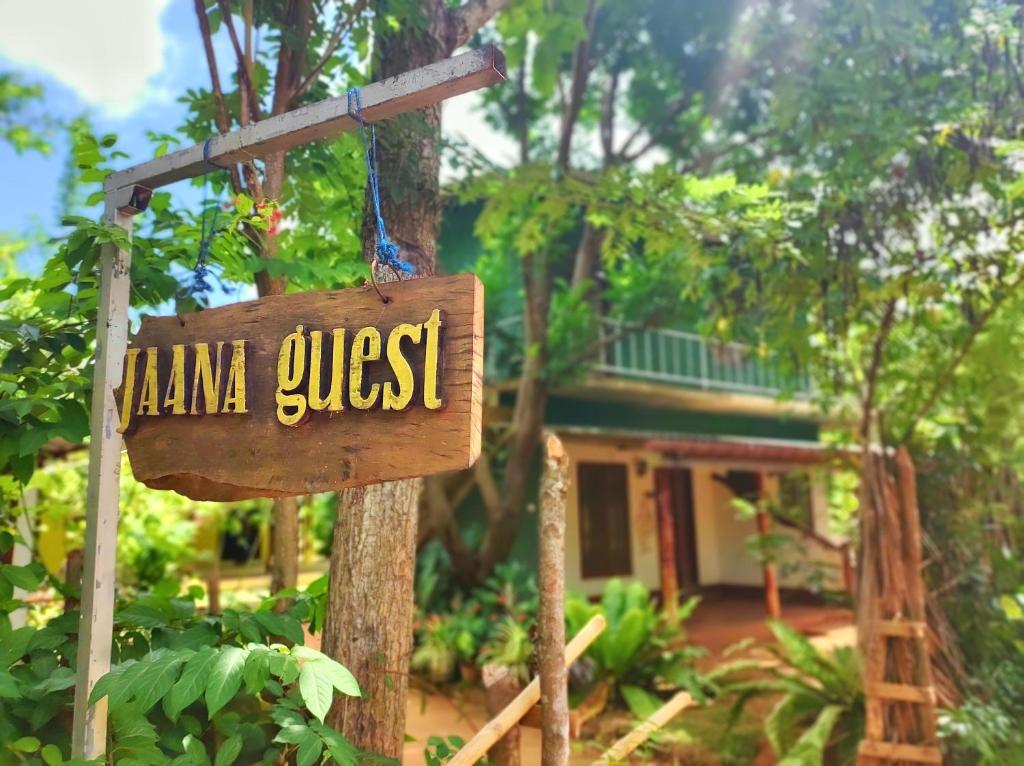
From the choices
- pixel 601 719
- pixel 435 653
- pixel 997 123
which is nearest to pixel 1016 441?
pixel 997 123

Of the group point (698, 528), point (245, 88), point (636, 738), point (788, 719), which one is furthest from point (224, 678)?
point (698, 528)

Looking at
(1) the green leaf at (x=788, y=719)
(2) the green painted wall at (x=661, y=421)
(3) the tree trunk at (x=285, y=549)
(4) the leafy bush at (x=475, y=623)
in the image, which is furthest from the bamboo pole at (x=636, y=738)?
(2) the green painted wall at (x=661, y=421)

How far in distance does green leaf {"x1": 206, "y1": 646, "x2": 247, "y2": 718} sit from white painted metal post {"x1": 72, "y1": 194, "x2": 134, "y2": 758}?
33cm

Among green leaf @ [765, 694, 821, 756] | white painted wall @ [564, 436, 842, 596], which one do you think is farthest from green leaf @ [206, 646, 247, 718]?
white painted wall @ [564, 436, 842, 596]

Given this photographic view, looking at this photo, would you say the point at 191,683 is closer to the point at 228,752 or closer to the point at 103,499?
the point at 228,752

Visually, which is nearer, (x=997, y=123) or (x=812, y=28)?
(x=997, y=123)

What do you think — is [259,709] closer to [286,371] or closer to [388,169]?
[286,371]

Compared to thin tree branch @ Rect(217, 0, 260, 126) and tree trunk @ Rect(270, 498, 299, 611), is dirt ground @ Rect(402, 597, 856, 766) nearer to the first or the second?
tree trunk @ Rect(270, 498, 299, 611)

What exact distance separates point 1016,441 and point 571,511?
16.6 ft

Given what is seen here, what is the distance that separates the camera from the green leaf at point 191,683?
4.91 ft

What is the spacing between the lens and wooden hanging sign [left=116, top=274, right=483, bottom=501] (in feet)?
5.12

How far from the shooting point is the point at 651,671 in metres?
6.43

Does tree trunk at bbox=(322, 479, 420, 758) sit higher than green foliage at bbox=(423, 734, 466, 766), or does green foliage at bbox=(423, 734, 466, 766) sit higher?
tree trunk at bbox=(322, 479, 420, 758)

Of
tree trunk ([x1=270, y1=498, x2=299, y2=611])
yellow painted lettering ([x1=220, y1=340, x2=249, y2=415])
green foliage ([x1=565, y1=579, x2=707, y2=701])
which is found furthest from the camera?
green foliage ([x1=565, y1=579, x2=707, y2=701])
